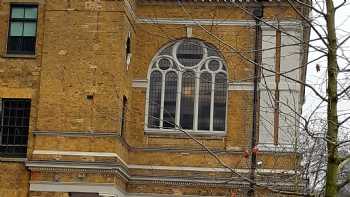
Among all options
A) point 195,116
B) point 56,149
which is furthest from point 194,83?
point 56,149

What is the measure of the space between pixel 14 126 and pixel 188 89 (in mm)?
6526

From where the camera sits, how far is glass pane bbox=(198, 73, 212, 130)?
28.4 meters

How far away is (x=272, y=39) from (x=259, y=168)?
15.7ft

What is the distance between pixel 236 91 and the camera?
28.3m

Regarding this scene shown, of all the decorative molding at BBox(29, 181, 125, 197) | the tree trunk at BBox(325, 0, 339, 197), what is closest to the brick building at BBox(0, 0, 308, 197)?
the decorative molding at BBox(29, 181, 125, 197)

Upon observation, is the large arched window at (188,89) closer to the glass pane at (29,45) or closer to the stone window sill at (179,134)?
the stone window sill at (179,134)

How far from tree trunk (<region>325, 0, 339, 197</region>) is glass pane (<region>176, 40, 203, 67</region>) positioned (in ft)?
62.2

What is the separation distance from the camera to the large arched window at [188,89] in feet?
93.5

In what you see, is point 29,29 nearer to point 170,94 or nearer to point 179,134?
Answer: point 170,94

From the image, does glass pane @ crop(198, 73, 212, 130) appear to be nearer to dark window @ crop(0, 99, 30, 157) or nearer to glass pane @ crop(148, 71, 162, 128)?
glass pane @ crop(148, 71, 162, 128)

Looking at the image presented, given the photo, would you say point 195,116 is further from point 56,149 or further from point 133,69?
point 56,149

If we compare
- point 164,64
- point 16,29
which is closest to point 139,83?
point 164,64

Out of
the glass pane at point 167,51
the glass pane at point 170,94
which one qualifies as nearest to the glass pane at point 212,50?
the glass pane at point 167,51

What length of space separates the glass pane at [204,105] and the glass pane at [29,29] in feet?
20.8
